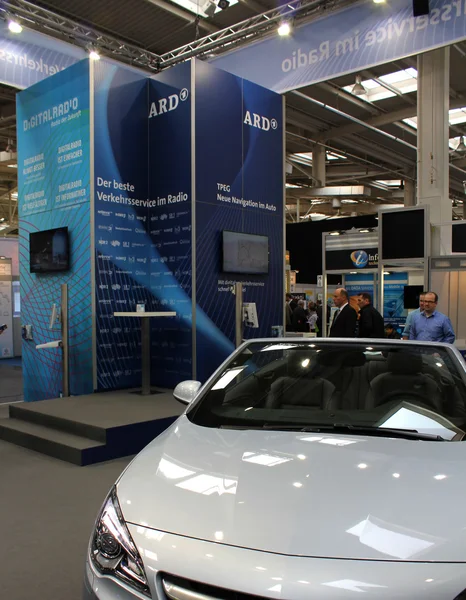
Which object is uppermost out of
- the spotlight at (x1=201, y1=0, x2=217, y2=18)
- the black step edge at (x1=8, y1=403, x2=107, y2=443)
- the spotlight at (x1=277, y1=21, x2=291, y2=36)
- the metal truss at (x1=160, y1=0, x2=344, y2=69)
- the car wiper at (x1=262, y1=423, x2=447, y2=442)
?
the spotlight at (x1=201, y1=0, x2=217, y2=18)

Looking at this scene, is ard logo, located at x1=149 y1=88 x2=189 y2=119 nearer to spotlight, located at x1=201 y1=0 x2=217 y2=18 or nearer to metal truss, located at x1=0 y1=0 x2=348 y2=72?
metal truss, located at x1=0 y1=0 x2=348 y2=72

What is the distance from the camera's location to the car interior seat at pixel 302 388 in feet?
7.78

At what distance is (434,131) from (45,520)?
9165 millimetres

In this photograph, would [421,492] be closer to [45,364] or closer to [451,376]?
[451,376]

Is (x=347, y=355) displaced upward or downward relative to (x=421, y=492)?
upward

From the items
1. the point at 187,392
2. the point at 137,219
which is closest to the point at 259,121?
the point at 137,219

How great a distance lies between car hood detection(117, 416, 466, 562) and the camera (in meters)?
1.39

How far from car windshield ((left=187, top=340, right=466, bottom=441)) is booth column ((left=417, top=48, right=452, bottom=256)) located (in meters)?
7.71

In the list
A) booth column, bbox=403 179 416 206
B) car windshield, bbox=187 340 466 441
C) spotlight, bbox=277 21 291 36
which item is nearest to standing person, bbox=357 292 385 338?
spotlight, bbox=277 21 291 36

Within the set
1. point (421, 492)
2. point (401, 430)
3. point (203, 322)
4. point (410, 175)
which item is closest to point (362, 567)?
point (421, 492)

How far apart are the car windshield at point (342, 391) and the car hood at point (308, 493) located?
136 mm

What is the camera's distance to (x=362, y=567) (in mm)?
1303

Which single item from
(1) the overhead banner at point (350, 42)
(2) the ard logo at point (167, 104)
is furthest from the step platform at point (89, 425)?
(1) the overhead banner at point (350, 42)

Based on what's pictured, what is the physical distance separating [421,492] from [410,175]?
1792cm
